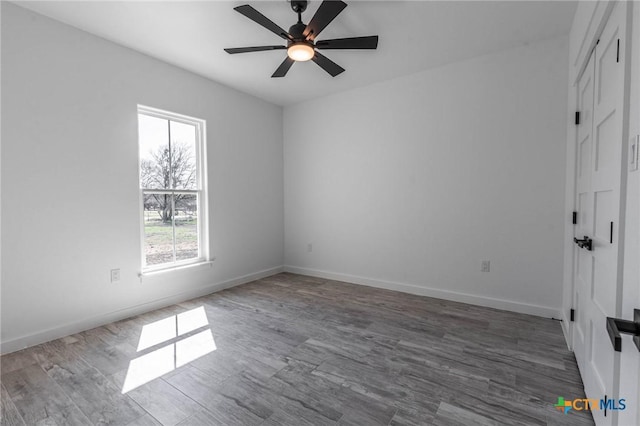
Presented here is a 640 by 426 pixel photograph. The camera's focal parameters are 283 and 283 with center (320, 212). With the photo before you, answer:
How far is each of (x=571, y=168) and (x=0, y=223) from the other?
4.82m

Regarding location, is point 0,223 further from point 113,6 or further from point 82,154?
point 113,6

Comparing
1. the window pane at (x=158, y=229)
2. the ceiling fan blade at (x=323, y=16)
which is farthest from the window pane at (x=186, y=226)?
the ceiling fan blade at (x=323, y=16)

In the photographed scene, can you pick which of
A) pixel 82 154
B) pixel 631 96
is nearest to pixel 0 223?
pixel 82 154

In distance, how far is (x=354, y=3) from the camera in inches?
93.0

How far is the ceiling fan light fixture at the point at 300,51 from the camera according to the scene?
2332mm

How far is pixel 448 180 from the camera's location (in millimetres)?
3510

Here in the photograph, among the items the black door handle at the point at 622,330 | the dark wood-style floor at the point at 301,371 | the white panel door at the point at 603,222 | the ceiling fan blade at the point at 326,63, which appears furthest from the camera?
the ceiling fan blade at the point at 326,63

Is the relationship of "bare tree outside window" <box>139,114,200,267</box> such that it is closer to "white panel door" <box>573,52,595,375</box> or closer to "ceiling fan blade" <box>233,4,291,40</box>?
"ceiling fan blade" <box>233,4,291,40</box>

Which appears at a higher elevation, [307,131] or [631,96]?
[307,131]

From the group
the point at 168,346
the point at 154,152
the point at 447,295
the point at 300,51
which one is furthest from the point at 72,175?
the point at 447,295

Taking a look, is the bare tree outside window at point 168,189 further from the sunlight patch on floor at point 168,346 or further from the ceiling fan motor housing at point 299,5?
the ceiling fan motor housing at point 299,5

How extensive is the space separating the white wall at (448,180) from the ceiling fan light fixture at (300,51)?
70.9 inches

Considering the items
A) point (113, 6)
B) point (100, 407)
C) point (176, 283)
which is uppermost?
point (113, 6)

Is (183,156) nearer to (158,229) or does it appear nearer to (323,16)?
(158,229)
